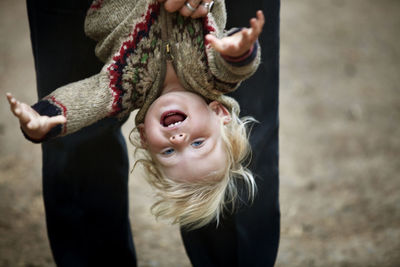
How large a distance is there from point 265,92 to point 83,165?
562mm

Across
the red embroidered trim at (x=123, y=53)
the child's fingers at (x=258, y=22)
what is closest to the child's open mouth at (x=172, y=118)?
the red embroidered trim at (x=123, y=53)

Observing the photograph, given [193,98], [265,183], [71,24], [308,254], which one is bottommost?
[308,254]

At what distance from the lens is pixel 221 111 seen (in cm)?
120

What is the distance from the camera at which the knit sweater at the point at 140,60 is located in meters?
1.06

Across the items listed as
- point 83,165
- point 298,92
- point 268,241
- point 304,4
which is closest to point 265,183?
point 268,241

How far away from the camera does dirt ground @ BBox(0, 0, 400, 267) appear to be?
1916mm

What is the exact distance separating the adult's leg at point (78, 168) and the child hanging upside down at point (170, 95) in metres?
0.11

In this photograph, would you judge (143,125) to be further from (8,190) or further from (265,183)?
(8,190)

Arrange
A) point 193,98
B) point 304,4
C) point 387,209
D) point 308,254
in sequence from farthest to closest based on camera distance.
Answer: point 304,4 → point 387,209 → point 308,254 → point 193,98

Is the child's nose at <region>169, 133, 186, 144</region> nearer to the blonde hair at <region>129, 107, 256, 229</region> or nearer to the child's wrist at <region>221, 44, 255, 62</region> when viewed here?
the blonde hair at <region>129, 107, 256, 229</region>

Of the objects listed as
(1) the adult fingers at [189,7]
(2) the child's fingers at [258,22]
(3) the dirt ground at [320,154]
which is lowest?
(3) the dirt ground at [320,154]

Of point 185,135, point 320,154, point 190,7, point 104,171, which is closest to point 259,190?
point 185,135

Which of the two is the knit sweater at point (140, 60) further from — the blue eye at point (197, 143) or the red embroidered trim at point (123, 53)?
the blue eye at point (197, 143)

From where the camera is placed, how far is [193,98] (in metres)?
1.15
